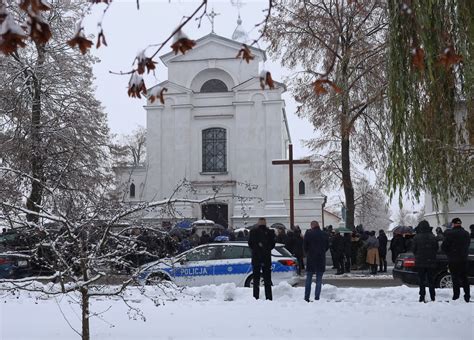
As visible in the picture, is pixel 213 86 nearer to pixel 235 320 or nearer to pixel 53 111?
pixel 53 111

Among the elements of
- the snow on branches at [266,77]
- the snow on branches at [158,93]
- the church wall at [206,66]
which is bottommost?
the snow on branches at [158,93]

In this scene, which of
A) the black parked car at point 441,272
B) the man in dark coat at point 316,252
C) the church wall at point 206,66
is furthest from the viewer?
the church wall at point 206,66

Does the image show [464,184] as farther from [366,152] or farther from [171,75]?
[171,75]

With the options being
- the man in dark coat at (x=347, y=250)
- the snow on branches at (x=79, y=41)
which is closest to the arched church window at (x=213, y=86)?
the man in dark coat at (x=347, y=250)

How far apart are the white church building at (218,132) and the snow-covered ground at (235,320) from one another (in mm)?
27499

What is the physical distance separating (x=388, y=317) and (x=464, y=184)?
2.48m

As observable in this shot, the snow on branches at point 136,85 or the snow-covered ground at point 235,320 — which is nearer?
the snow on branches at point 136,85

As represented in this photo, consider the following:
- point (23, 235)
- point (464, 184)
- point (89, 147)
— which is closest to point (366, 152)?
point (89, 147)

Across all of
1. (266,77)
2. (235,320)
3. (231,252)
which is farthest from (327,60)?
(266,77)

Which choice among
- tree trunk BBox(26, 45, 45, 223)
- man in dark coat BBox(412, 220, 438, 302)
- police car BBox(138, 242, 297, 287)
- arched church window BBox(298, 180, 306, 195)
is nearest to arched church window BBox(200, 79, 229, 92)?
arched church window BBox(298, 180, 306, 195)

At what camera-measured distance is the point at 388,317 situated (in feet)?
31.5

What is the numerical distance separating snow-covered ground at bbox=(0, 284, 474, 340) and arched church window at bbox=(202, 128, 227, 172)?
2831 centimetres

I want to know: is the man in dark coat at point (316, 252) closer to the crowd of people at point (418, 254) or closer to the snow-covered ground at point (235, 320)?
the crowd of people at point (418, 254)

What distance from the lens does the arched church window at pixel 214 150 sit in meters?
39.8
